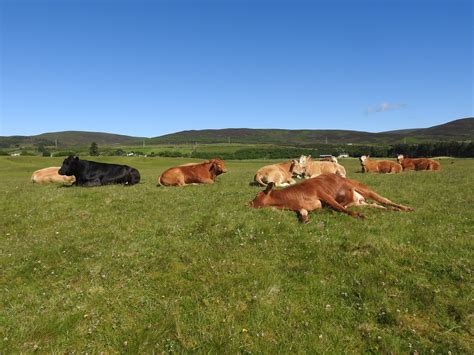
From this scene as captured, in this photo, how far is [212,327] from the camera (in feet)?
19.0

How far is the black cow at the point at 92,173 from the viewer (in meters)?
19.1

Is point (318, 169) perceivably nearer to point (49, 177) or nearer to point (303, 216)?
point (303, 216)

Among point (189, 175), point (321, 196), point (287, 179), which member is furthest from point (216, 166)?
point (321, 196)

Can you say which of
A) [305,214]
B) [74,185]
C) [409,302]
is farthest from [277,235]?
[74,185]

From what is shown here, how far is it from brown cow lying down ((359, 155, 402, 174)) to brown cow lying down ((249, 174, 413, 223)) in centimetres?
2027

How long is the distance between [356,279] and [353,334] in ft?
4.76

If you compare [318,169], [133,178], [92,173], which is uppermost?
[92,173]

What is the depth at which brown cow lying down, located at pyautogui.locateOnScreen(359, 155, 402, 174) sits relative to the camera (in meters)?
30.2

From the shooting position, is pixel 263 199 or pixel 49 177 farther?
pixel 49 177

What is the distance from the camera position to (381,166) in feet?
102

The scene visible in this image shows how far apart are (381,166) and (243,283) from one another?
27313mm

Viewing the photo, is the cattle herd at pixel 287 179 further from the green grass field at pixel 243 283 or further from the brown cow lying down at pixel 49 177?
the green grass field at pixel 243 283

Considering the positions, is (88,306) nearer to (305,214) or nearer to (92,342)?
(92,342)

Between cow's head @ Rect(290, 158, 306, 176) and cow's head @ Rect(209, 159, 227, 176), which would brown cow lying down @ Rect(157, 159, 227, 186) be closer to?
cow's head @ Rect(209, 159, 227, 176)
